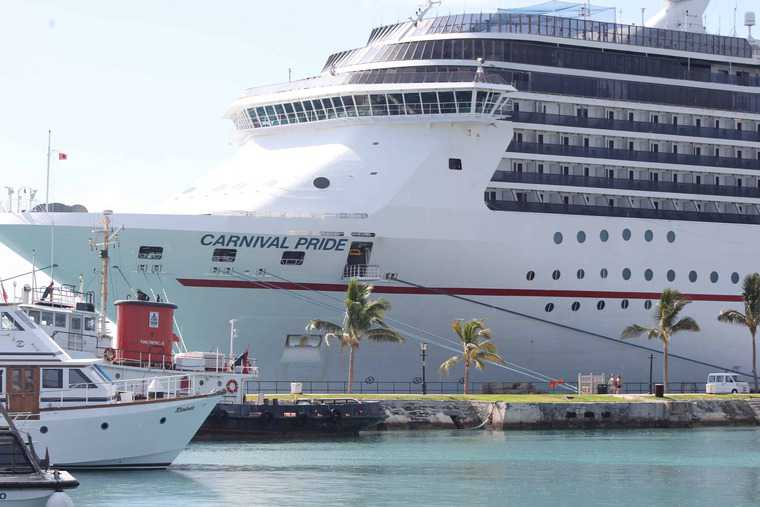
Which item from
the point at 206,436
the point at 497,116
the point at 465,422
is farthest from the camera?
the point at 497,116

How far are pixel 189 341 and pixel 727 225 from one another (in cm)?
2195

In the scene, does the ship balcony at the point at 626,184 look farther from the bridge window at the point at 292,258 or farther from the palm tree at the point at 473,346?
the bridge window at the point at 292,258

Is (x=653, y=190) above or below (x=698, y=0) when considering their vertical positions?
below

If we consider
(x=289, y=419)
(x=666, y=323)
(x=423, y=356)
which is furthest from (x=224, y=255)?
(x=666, y=323)

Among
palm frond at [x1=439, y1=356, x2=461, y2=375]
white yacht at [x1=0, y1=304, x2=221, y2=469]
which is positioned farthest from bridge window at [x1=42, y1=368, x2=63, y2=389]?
palm frond at [x1=439, y1=356, x2=461, y2=375]

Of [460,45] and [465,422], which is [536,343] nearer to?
[465,422]

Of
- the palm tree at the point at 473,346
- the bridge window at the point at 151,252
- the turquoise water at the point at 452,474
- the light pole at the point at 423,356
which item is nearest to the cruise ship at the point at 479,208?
the bridge window at the point at 151,252

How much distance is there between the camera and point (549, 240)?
5488cm

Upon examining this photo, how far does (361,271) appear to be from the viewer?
52.2 meters

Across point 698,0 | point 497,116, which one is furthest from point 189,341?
point 698,0

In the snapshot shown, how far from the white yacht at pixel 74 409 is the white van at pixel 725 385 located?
89.4 ft

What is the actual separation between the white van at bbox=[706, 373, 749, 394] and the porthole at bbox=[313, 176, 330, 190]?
1693cm

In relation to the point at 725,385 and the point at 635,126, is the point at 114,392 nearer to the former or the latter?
the point at 635,126

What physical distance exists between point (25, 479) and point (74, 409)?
8.27 metres
